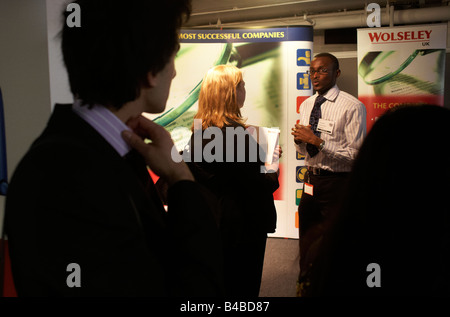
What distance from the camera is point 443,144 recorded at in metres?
0.71

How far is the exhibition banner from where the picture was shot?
3803 millimetres

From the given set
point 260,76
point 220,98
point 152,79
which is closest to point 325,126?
point 260,76

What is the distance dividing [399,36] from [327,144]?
6.94 feet

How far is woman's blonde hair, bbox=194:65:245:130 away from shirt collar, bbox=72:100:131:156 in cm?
128

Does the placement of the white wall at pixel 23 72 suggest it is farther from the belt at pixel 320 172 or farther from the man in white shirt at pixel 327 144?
the belt at pixel 320 172

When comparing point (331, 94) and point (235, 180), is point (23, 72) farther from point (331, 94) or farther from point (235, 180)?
point (331, 94)

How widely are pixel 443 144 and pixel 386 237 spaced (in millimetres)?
215

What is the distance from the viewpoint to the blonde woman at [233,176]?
192 centimetres

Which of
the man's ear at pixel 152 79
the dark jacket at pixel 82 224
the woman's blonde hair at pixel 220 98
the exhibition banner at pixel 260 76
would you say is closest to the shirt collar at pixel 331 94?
the exhibition banner at pixel 260 76

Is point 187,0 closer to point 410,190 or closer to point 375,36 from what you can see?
point 410,190

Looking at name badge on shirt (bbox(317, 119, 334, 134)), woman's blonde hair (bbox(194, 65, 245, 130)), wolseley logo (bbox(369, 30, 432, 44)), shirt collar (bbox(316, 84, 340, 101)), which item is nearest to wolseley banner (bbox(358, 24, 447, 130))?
wolseley logo (bbox(369, 30, 432, 44))

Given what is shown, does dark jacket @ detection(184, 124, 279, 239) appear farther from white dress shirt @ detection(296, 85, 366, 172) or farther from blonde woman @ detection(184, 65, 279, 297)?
white dress shirt @ detection(296, 85, 366, 172)

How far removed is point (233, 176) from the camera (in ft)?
6.32
